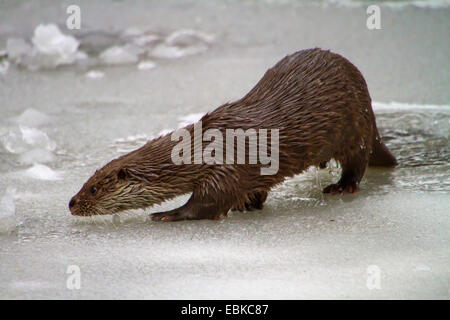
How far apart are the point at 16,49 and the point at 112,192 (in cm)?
291

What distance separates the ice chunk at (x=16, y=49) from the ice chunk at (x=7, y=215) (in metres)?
2.71

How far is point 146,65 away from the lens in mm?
5363

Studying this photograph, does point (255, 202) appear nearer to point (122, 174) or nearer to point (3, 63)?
point (122, 174)

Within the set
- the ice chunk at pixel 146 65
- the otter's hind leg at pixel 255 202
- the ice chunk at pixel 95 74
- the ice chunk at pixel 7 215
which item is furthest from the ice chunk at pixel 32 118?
the otter's hind leg at pixel 255 202

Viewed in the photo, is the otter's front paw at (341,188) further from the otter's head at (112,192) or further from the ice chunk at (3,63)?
the ice chunk at (3,63)

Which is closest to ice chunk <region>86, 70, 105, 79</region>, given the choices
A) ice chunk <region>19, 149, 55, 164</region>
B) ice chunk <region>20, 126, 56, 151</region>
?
ice chunk <region>20, 126, 56, 151</region>

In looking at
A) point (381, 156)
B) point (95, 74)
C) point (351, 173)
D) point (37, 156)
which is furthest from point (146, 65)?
point (351, 173)

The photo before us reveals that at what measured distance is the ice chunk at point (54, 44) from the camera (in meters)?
5.35

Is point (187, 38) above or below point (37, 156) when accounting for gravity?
above

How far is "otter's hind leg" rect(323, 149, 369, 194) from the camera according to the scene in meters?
3.22

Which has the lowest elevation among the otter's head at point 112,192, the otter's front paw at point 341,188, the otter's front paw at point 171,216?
the otter's front paw at point 171,216

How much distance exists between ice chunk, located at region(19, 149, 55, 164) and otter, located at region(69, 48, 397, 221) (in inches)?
33.5

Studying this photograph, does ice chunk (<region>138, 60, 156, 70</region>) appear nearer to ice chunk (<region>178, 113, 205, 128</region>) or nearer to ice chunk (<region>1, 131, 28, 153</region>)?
ice chunk (<region>178, 113, 205, 128</region>)

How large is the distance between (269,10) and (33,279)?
4.52 metres
